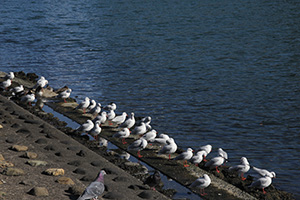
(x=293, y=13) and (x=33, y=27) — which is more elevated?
(x=293, y=13)

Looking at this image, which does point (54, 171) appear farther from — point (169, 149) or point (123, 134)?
point (123, 134)

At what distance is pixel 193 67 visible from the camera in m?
36.9

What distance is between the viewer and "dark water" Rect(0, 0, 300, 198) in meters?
21.8

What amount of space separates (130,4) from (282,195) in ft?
274

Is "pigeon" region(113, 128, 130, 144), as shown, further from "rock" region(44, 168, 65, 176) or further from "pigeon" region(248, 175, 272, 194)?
"pigeon" region(248, 175, 272, 194)

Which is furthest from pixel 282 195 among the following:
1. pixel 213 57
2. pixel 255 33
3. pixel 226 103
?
pixel 255 33

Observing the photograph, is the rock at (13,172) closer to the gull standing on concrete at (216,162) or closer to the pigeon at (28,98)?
the gull standing on concrete at (216,162)

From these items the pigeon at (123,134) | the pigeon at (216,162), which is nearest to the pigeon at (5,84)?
the pigeon at (123,134)

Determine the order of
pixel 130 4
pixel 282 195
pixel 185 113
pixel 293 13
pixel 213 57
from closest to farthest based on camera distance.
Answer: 1. pixel 282 195
2. pixel 185 113
3. pixel 213 57
4. pixel 293 13
5. pixel 130 4

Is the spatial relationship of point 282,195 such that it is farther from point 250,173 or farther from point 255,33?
point 255,33

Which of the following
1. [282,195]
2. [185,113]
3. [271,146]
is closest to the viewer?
[282,195]

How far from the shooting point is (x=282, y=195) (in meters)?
15.2

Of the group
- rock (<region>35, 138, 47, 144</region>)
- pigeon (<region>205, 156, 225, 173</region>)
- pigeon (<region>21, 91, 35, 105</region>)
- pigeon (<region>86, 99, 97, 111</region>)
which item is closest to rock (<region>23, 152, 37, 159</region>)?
rock (<region>35, 138, 47, 144</region>)

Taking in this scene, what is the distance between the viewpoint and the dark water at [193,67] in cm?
2183
